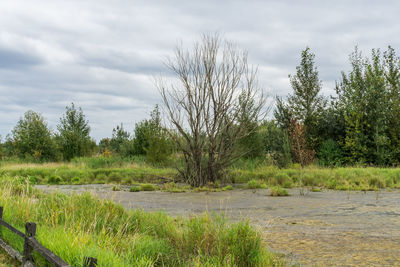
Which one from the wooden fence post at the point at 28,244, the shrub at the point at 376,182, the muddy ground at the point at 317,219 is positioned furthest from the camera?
the shrub at the point at 376,182

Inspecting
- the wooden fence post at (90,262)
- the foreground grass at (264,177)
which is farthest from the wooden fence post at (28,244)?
the foreground grass at (264,177)

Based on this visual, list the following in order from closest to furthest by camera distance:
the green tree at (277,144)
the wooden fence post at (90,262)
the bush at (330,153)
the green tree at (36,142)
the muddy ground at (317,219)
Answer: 1. the wooden fence post at (90,262)
2. the muddy ground at (317,219)
3. the green tree at (277,144)
4. the bush at (330,153)
5. the green tree at (36,142)

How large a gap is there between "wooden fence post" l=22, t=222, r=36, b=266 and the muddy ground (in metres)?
2.81

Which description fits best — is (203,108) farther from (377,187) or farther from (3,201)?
(3,201)

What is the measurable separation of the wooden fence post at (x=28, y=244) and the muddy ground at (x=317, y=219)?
2805 mm

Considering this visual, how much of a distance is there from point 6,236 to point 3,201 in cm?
189

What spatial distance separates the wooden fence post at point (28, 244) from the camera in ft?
14.1

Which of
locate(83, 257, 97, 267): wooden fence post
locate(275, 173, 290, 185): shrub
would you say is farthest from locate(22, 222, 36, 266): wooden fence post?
locate(275, 173, 290, 185): shrub

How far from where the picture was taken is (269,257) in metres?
4.96

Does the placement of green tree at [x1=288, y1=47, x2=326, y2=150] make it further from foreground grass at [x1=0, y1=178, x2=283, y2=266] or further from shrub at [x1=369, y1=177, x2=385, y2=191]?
foreground grass at [x1=0, y1=178, x2=283, y2=266]

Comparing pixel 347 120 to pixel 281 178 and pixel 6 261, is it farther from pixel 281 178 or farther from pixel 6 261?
pixel 6 261

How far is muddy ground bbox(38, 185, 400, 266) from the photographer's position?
528 centimetres

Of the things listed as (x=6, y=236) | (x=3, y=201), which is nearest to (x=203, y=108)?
(x=3, y=201)

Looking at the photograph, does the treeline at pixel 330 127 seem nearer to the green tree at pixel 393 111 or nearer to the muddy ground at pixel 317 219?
the green tree at pixel 393 111
